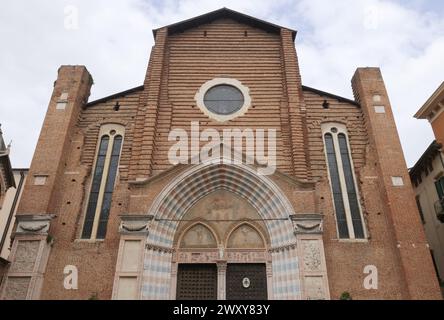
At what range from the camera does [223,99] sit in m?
16.0

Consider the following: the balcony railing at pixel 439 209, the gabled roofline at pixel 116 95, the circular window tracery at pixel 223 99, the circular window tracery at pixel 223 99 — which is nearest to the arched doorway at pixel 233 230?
the circular window tracery at pixel 223 99

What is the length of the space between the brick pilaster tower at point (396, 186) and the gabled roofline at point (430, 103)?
7.69 feet

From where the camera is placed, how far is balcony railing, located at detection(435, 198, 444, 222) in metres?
16.8

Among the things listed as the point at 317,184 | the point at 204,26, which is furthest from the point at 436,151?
the point at 204,26

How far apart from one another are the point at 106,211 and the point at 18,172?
1256 centimetres

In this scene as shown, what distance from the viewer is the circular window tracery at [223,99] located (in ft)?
50.8

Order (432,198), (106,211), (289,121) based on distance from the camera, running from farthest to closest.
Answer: (432,198), (289,121), (106,211)

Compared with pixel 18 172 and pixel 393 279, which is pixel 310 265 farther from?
pixel 18 172

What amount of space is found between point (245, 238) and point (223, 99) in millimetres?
5777

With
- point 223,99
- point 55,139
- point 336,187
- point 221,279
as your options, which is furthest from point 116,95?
point 336,187

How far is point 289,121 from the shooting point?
15062 mm

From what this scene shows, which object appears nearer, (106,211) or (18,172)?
(106,211)

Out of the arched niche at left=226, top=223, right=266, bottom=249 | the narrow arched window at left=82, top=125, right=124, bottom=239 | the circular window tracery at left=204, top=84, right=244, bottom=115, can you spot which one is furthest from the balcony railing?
the narrow arched window at left=82, top=125, right=124, bottom=239

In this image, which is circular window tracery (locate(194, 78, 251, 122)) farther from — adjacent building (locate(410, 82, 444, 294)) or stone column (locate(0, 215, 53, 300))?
adjacent building (locate(410, 82, 444, 294))
